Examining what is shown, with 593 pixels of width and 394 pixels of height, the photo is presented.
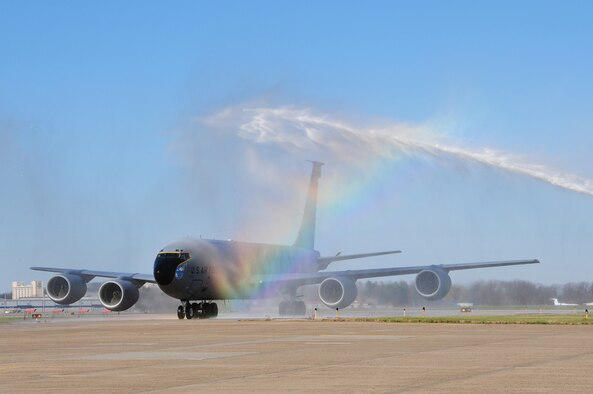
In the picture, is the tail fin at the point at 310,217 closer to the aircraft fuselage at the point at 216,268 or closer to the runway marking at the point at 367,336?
the aircraft fuselage at the point at 216,268

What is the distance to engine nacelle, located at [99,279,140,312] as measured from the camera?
2411 inches

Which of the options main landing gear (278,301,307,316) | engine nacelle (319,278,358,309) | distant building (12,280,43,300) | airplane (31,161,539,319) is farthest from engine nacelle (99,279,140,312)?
distant building (12,280,43,300)

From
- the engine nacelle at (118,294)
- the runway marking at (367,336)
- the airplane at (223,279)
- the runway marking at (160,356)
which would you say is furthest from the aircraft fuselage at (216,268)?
the runway marking at (160,356)

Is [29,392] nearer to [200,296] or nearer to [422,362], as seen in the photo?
[422,362]

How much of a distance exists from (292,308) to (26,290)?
128872mm

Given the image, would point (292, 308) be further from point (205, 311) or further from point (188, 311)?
point (188, 311)

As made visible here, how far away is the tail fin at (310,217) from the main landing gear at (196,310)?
16683 millimetres

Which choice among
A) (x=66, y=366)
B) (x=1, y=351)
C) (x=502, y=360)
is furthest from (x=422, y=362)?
(x=1, y=351)

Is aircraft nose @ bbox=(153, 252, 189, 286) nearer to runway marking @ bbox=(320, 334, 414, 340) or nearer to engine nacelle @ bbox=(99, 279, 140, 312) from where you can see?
engine nacelle @ bbox=(99, 279, 140, 312)

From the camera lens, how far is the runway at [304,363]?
16.5m

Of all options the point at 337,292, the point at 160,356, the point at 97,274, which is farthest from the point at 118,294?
the point at 160,356

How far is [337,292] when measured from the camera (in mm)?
60312

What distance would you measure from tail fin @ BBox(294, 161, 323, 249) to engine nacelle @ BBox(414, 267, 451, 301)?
59.9ft

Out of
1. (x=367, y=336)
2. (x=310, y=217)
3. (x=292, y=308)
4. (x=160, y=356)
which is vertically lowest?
(x=160, y=356)
